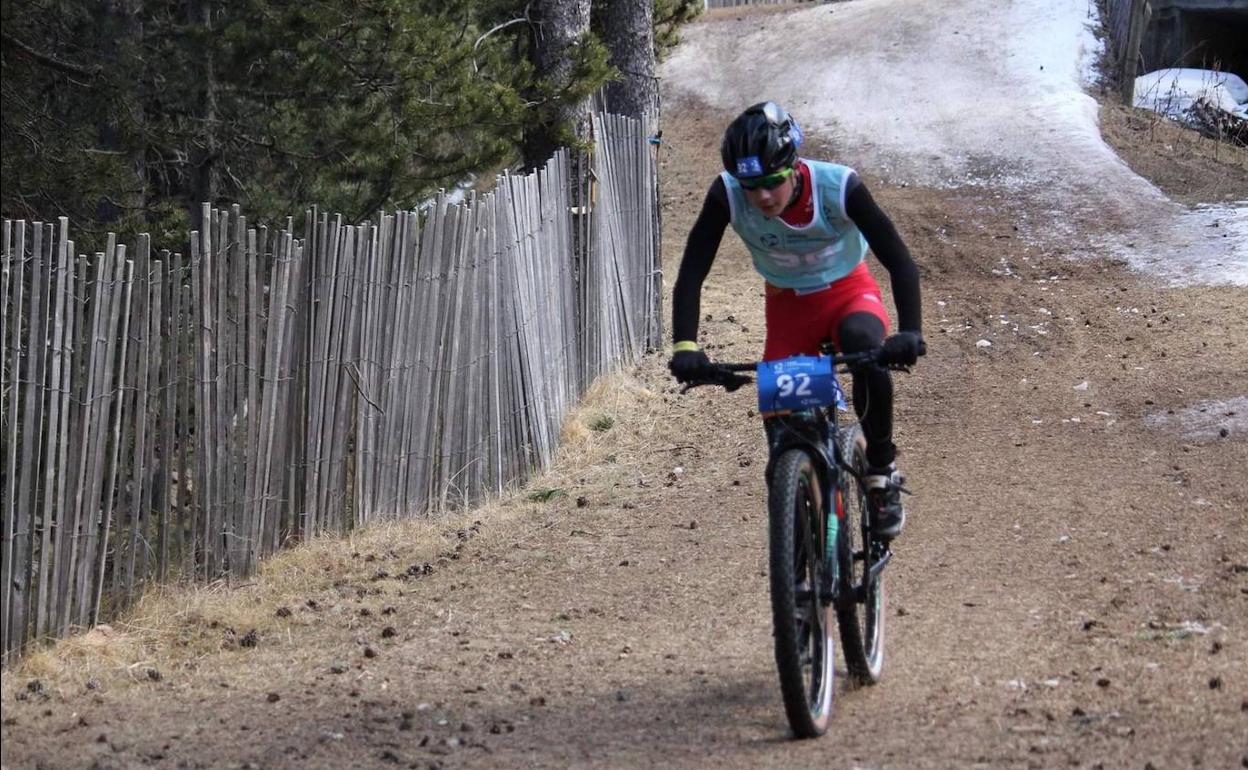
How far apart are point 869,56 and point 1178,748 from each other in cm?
2124

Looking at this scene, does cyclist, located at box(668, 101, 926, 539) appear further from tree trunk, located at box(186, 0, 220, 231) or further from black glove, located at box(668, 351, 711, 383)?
tree trunk, located at box(186, 0, 220, 231)

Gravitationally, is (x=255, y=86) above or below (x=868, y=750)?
above

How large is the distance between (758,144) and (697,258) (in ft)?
1.80

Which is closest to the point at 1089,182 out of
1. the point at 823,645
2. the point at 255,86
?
the point at 255,86

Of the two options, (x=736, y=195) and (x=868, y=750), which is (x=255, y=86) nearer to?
(x=736, y=195)

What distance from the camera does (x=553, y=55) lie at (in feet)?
36.2

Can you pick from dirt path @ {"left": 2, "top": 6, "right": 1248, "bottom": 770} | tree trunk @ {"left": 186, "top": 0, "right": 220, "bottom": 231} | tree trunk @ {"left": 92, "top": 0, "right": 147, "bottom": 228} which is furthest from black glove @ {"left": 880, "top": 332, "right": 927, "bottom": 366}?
tree trunk @ {"left": 186, "top": 0, "right": 220, "bottom": 231}

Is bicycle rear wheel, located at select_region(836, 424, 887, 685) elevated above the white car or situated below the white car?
below

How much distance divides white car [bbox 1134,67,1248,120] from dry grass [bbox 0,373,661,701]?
15.0 m

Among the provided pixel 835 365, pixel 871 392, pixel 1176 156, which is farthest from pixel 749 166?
pixel 1176 156

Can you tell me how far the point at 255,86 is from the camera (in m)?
9.59

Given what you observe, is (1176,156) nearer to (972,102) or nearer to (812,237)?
(972,102)

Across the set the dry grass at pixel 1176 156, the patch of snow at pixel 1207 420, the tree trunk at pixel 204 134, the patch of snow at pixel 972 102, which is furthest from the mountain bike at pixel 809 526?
the dry grass at pixel 1176 156

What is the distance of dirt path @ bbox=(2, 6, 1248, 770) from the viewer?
15.3ft
